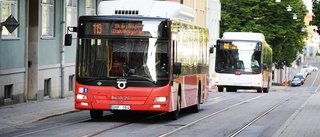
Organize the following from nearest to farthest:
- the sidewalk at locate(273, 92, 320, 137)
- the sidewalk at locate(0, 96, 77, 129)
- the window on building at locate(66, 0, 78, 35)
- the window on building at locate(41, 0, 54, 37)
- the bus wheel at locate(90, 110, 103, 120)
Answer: the sidewalk at locate(273, 92, 320, 137), the sidewalk at locate(0, 96, 77, 129), the bus wheel at locate(90, 110, 103, 120), the window on building at locate(41, 0, 54, 37), the window on building at locate(66, 0, 78, 35)

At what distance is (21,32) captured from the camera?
101ft

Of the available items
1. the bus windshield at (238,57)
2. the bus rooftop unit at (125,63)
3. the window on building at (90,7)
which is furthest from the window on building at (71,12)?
the bus windshield at (238,57)

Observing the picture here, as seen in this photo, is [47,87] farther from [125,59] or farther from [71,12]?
[125,59]

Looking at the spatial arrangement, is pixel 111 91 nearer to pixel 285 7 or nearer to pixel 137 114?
pixel 137 114

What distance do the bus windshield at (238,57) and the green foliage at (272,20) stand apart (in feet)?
138

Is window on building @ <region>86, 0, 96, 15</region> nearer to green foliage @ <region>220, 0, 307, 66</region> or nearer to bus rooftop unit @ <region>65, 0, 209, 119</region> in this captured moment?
bus rooftop unit @ <region>65, 0, 209, 119</region>

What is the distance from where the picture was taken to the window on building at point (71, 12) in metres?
37.6

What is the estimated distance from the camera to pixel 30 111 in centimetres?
2638

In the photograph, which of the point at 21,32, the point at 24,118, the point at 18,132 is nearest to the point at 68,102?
the point at 21,32

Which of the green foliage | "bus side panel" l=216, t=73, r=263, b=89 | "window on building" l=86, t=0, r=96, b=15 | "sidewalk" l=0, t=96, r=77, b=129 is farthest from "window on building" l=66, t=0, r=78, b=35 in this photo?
the green foliage

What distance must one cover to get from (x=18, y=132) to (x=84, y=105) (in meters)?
3.12

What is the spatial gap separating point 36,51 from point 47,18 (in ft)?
7.06

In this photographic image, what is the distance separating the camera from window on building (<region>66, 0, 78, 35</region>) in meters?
37.6

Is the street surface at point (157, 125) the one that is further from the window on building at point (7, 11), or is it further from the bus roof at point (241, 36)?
the bus roof at point (241, 36)
